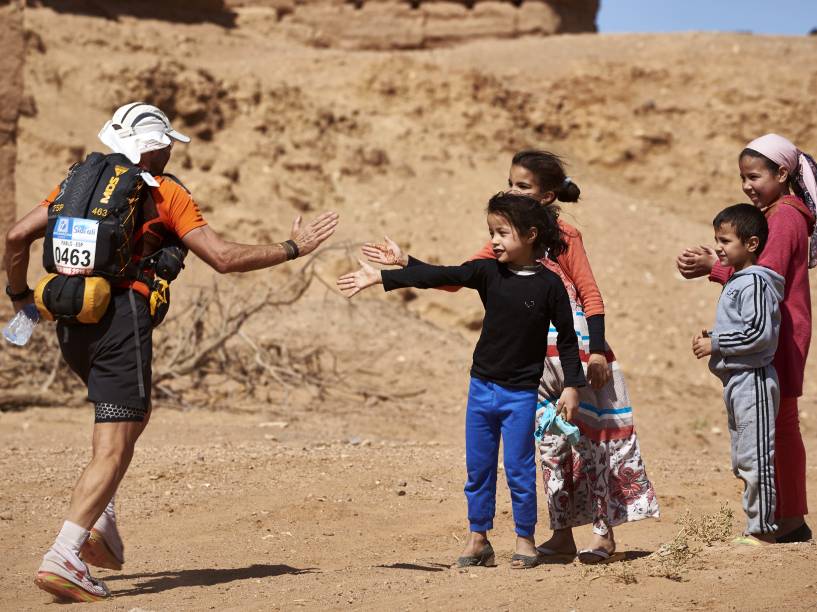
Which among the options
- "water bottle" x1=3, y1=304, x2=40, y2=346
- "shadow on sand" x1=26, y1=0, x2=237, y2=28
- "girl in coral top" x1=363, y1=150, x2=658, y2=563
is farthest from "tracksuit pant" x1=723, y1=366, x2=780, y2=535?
"shadow on sand" x1=26, y1=0, x2=237, y2=28

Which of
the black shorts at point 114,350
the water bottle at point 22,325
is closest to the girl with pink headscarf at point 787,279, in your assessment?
the black shorts at point 114,350

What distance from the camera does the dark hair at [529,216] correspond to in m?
4.41

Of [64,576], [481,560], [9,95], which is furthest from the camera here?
[9,95]

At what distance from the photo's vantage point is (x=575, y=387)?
4430mm

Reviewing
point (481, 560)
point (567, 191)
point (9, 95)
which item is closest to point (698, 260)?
point (567, 191)

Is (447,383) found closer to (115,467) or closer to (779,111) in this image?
(115,467)

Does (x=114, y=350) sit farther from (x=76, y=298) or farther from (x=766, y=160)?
(x=766, y=160)

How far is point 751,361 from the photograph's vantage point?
4426 millimetres

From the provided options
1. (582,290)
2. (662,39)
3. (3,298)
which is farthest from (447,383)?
(662,39)

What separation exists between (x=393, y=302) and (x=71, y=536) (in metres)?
10.1

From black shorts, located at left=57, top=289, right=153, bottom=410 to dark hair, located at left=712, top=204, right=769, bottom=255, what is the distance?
2.29 metres

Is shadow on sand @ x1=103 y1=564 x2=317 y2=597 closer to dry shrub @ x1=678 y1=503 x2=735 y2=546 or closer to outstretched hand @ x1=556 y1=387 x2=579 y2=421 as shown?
outstretched hand @ x1=556 y1=387 x2=579 y2=421

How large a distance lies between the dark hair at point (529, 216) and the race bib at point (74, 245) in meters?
1.50

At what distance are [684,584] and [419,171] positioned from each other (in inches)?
533
